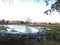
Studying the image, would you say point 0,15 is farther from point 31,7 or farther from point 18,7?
point 31,7

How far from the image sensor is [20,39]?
5.72 feet

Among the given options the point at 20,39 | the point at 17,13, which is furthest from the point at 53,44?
the point at 17,13

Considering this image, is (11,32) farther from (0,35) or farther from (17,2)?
(17,2)

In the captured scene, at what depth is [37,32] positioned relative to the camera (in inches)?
70.0

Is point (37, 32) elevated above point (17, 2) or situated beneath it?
situated beneath

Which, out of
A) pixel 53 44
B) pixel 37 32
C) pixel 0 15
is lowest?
pixel 53 44

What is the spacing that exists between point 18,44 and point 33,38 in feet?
0.54

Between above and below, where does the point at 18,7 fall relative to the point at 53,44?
above

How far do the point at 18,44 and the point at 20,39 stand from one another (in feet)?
0.18

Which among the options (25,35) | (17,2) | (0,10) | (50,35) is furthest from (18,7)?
(50,35)

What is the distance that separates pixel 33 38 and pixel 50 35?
0.18 m

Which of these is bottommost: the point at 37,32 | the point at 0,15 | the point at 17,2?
the point at 37,32

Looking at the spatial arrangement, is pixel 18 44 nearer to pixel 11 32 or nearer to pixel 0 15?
pixel 11 32

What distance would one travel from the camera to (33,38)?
1.77 metres
